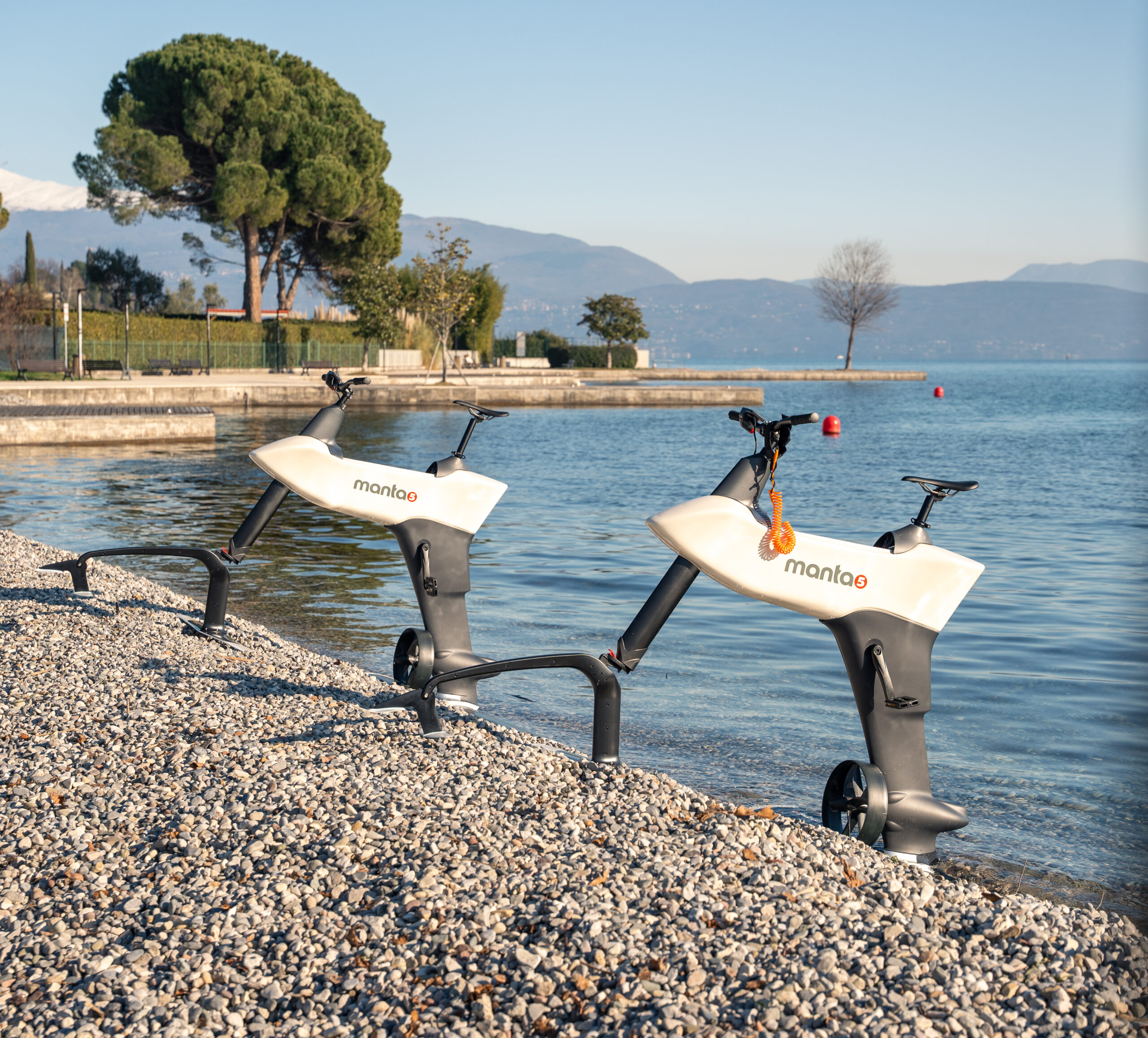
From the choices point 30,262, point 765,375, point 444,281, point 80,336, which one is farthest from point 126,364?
point 765,375

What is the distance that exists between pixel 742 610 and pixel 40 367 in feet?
107

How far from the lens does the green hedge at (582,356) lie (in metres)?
75.0

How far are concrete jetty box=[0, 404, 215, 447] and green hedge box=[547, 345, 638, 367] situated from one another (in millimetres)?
50971

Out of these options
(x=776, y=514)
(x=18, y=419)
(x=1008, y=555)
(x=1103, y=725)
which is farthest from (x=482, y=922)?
(x=18, y=419)

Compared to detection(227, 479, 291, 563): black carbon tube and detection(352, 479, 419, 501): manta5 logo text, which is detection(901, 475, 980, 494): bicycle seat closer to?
detection(352, 479, 419, 501): manta5 logo text

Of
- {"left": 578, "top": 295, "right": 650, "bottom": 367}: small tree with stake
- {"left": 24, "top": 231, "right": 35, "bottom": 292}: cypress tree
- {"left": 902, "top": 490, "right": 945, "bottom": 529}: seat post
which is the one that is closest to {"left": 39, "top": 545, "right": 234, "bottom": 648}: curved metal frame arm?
{"left": 902, "top": 490, "right": 945, "bottom": 529}: seat post

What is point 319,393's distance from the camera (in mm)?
34469

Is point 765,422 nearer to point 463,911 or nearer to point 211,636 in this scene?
point 463,911

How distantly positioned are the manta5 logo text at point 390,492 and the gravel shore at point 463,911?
1243mm

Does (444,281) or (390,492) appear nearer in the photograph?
(390,492)

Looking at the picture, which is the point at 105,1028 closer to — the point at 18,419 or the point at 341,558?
the point at 341,558

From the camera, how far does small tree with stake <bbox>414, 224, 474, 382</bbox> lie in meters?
47.5

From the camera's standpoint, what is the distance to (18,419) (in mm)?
21750

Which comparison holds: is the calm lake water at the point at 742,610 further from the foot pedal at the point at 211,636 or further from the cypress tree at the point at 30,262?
the cypress tree at the point at 30,262
